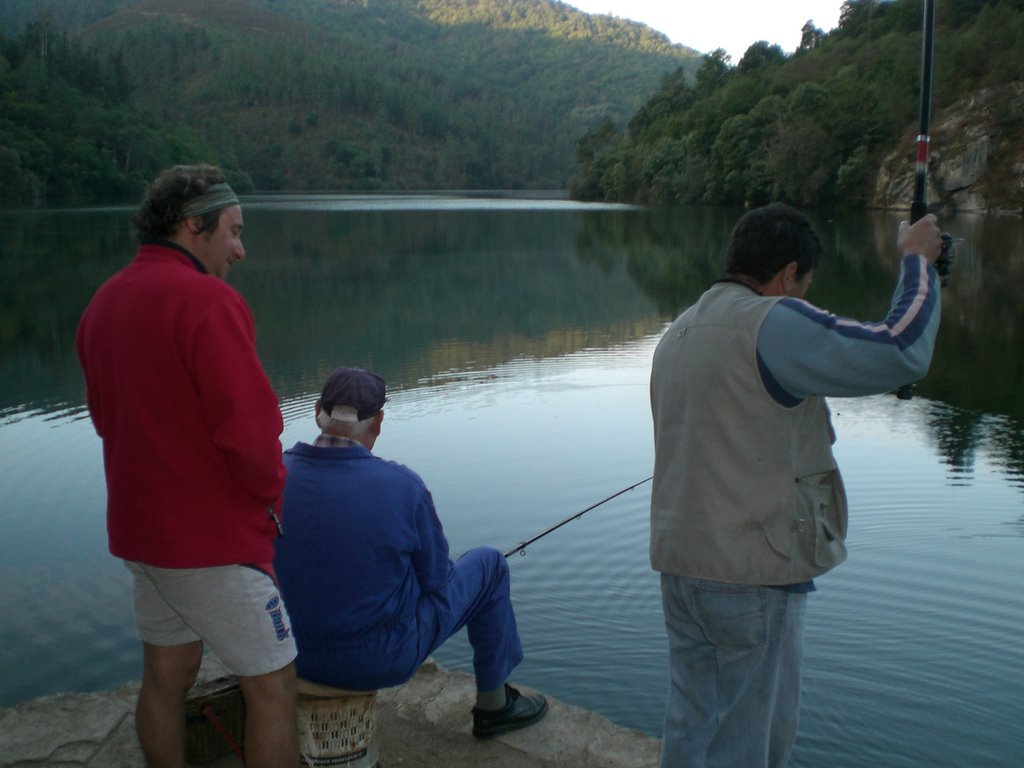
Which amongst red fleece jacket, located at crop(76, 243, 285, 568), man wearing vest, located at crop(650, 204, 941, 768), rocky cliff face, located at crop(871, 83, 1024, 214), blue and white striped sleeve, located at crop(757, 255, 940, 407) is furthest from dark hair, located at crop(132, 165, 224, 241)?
rocky cliff face, located at crop(871, 83, 1024, 214)

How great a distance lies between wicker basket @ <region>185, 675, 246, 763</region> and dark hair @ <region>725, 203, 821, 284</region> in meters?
1.79

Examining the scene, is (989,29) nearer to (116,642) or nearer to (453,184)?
(116,642)

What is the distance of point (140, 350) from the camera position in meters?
2.28

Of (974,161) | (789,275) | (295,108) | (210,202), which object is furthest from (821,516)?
(295,108)

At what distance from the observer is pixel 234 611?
2355mm

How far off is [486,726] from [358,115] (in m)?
159

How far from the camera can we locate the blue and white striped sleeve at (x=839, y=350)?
2.24 m

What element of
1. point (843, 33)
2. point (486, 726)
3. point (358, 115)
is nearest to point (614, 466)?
point (486, 726)

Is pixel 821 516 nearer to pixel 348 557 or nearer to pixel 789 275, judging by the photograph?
pixel 789 275

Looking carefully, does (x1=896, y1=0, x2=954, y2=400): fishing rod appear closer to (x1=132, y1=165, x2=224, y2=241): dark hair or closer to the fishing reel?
the fishing reel

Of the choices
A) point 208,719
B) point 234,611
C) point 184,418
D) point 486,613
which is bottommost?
point 208,719

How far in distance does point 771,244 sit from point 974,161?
54.9 metres

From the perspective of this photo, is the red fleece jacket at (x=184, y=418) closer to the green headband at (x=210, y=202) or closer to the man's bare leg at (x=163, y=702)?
the green headband at (x=210, y=202)

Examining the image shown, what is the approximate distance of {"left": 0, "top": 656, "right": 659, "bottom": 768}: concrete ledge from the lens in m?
3.05
